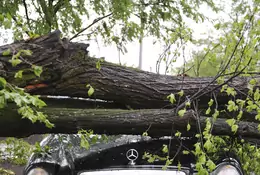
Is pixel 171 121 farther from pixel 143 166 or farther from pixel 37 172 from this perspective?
pixel 37 172

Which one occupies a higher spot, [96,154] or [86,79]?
[86,79]

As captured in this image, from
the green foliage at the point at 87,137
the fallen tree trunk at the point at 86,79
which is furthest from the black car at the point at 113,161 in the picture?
the fallen tree trunk at the point at 86,79

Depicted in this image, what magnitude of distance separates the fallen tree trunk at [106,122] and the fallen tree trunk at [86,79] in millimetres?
225

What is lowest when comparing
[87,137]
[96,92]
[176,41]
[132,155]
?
[132,155]

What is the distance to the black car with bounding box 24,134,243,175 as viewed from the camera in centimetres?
342

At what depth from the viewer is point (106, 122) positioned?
317 centimetres

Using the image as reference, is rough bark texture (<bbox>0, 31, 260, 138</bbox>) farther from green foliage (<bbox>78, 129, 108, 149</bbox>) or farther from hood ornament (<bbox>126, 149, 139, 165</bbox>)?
hood ornament (<bbox>126, 149, 139, 165</bbox>)

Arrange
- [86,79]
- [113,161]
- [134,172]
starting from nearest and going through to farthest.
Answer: [86,79] → [134,172] → [113,161]

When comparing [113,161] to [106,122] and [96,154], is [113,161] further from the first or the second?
[106,122]

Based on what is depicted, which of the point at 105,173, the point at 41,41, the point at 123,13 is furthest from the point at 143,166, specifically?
the point at 123,13

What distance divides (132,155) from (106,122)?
1.86 feet

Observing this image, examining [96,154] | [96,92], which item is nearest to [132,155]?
[96,154]

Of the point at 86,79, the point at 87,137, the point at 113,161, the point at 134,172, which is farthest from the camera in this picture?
the point at 113,161

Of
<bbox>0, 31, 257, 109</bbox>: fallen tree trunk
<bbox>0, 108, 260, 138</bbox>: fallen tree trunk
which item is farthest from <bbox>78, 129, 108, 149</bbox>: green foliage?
<bbox>0, 31, 257, 109</bbox>: fallen tree trunk
